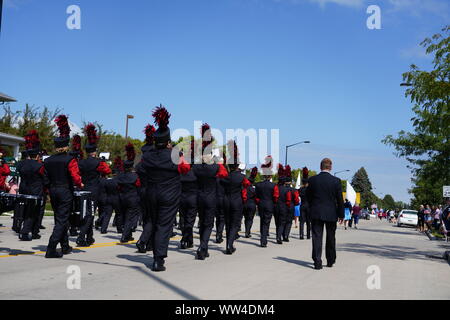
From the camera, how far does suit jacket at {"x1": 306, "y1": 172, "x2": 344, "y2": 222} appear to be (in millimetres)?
9477

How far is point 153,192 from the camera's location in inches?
329

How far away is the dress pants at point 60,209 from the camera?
30.2ft

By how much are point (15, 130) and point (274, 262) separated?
104 feet

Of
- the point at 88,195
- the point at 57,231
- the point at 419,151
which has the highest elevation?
the point at 419,151

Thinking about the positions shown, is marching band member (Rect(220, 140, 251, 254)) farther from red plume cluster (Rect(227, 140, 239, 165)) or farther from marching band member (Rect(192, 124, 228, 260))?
marching band member (Rect(192, 124, 228, 260))

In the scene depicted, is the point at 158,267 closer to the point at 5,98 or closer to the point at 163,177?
the point at 163,177

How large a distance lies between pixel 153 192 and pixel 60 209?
2153 mm

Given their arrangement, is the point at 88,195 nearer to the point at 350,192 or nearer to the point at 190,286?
the point at 190,286

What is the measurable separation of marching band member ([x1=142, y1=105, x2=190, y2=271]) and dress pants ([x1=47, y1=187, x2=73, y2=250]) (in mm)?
1940

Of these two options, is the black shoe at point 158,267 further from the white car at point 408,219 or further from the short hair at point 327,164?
the white car at point 408,219

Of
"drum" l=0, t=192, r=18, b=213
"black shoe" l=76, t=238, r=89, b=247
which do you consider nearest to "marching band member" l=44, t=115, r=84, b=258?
"drum" l=0, t=192, r=18, b=213

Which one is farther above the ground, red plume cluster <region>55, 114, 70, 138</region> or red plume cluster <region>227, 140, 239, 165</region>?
red plume cluster <region>55, 114, 70, 138</region>
